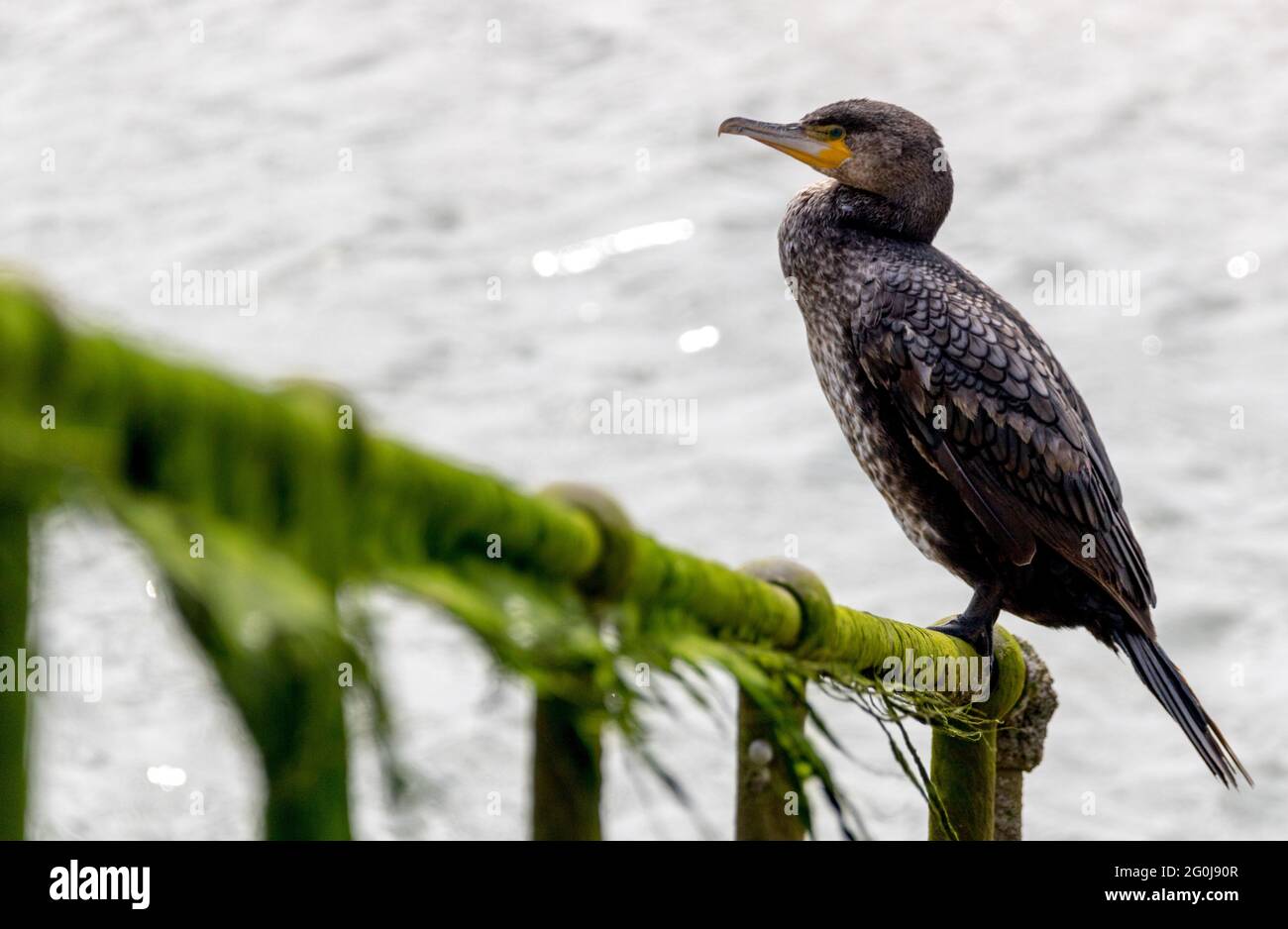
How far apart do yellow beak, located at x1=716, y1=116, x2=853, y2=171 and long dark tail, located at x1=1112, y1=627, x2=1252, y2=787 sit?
4.02ft

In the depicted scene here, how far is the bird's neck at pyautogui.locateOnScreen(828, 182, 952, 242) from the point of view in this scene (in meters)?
3.46

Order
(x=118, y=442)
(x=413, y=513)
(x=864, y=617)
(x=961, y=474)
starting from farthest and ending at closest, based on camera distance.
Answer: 1. (x=961, y=474)
2. (x=864, y=617)
3. (x=413, y=513)
4. (x=118, y=442)

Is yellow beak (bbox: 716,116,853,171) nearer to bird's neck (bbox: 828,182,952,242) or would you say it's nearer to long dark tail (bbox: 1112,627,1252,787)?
bird's neck (bbox: 828,182,952,242)

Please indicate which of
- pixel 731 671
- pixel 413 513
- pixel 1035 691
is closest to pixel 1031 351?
pixel 1035 691

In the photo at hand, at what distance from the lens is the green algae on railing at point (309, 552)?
0.59 meters

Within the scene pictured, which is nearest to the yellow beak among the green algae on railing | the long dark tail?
the long dark tail

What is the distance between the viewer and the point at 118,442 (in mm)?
615

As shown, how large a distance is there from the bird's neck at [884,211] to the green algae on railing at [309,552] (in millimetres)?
2512

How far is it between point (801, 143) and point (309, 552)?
2.98 meters

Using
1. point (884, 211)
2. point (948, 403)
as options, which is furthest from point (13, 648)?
point (884, 211)

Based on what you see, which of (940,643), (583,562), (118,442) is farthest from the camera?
(940,643)

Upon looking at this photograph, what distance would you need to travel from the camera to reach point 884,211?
136 inches

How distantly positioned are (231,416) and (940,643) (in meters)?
1.64
